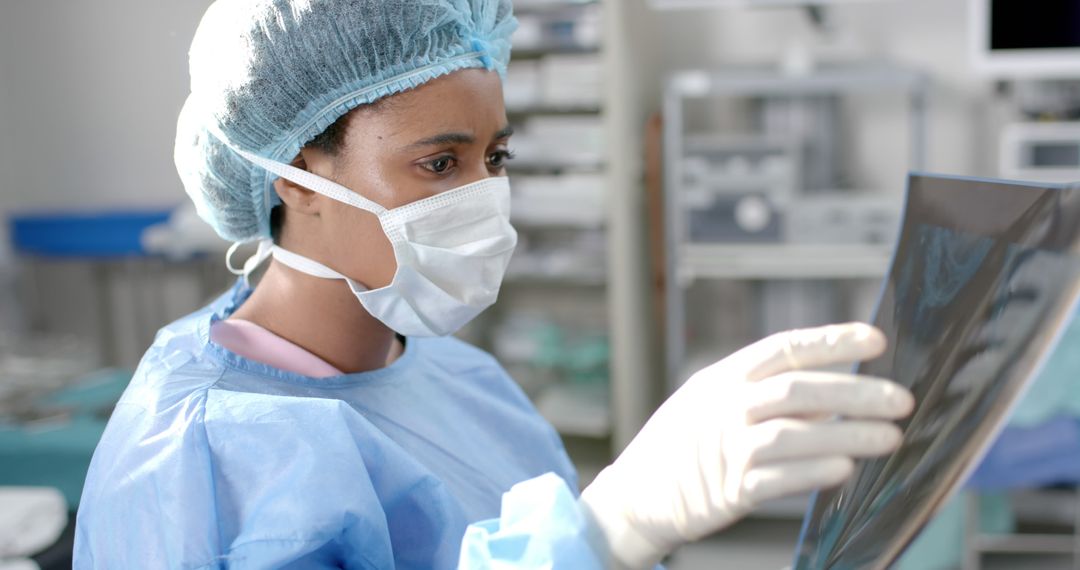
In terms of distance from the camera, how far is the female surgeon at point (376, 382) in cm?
64

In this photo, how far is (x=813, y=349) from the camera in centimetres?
62

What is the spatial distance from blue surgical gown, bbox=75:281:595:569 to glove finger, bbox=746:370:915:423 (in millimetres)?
171

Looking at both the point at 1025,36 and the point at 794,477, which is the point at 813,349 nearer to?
the point at 794,477

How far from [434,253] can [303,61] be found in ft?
0.80

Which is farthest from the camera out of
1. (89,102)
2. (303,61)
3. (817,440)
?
(89,102)

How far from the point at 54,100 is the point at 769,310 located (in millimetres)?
A: 2967

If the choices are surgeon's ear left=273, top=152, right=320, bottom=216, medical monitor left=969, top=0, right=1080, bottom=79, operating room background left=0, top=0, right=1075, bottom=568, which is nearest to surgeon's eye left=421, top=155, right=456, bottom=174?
surgeon's ear left=273, top=152, right=320, bottom=216

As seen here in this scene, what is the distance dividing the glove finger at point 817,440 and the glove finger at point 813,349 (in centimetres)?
4

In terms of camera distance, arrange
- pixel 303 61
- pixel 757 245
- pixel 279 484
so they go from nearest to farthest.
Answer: pixel 279 484 → pixel 303 61 → pixel 757 245

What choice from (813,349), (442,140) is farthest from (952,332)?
(442,140)

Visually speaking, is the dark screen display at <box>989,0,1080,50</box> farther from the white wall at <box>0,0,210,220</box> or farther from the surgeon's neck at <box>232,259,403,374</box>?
the white wall at <box>0,0,210,220</box>

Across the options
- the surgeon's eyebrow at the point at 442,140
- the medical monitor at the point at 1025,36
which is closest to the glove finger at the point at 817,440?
the surgeon's eyebrow at the point at 442,140

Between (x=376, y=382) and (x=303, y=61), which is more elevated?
(x=303, y=61)

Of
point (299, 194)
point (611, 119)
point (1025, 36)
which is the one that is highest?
point (1025, 36)
